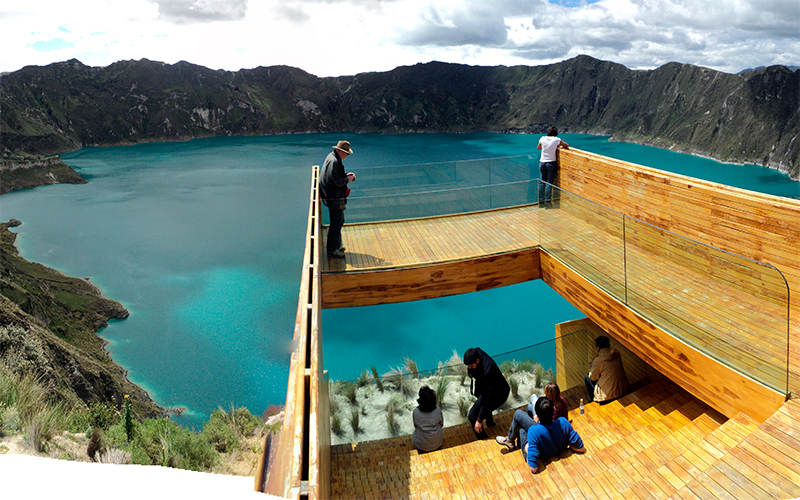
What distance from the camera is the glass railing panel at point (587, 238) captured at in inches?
255

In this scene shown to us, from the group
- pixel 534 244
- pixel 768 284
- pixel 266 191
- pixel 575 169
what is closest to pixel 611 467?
pixel 768 284

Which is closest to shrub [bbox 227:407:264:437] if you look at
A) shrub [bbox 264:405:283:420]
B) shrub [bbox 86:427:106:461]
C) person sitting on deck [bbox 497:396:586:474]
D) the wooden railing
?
shrub [bbox 264:405:283:420]

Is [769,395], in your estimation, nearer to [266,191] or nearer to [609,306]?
[609,306]

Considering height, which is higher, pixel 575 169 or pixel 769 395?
pixel 575 169

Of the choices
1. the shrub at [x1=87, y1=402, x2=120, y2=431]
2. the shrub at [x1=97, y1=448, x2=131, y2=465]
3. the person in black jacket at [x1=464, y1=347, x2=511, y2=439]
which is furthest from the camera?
the shrub at [x1=87, y1=402, x2=120, y2=431]

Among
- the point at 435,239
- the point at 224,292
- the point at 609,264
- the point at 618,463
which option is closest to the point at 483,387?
the point at 618,463

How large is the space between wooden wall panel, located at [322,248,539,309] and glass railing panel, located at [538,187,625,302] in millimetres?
715

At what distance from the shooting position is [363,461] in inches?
198

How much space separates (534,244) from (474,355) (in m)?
3.97

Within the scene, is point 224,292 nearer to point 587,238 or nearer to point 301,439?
point 587,238

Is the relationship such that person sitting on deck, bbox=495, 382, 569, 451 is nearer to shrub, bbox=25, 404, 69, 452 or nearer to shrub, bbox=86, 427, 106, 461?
shrub, bbox=86, 427, 106, 461

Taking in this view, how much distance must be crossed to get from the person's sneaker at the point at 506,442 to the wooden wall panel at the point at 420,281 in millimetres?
3533

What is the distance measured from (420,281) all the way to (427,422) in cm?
349

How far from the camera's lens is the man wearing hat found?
24.7ft
